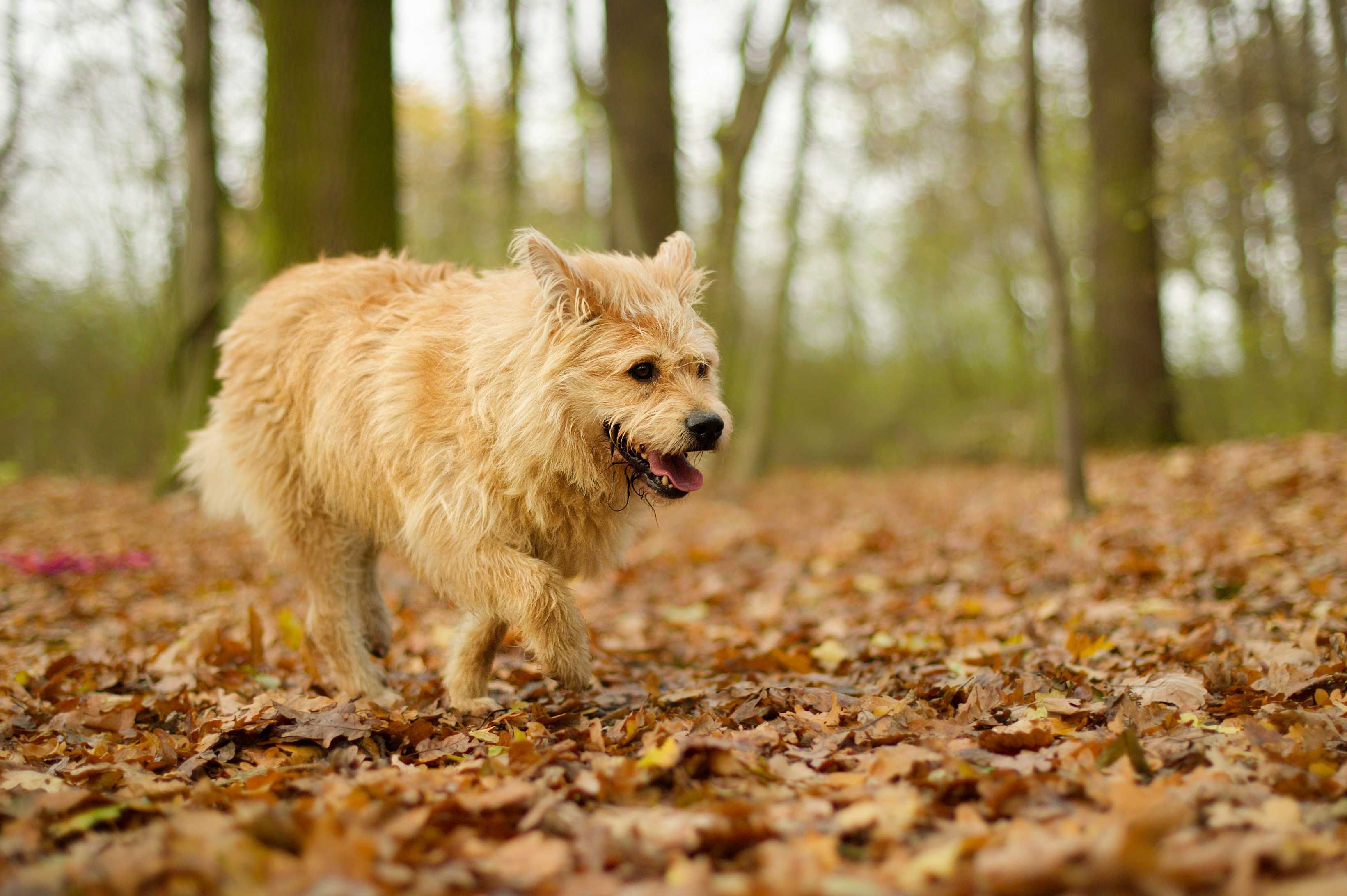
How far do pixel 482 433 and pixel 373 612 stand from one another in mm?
1378

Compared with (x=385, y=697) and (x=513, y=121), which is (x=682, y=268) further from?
(x=513, y=121)

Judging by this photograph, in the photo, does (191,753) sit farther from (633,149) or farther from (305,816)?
(633,149)

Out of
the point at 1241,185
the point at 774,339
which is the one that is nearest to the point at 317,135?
the point at 774,339

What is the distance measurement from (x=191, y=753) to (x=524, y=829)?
4.85 ft

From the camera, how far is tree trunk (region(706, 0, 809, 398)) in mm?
10836

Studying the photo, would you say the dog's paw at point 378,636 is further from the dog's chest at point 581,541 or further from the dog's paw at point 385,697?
the dog's chest at point 581,541

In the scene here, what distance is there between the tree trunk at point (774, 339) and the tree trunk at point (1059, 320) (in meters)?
7.76

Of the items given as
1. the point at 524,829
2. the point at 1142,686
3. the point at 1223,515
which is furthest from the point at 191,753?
the point at 1223,515

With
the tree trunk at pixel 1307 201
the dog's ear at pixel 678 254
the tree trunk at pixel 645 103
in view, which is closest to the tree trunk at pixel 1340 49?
the tree trunk at pixel 1307 201

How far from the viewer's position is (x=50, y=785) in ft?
9.16

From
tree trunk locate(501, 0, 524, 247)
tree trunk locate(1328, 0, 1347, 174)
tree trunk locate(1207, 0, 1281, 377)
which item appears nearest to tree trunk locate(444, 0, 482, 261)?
tree trunk locate(501, 0, 524, 247)

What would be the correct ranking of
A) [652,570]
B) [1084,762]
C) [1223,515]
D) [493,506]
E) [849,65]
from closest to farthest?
[1084,762], [493,506], [1223,515], [652,570], [849,65]

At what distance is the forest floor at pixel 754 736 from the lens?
206 cm

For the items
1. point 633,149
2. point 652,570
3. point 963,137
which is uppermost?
point 963,137
